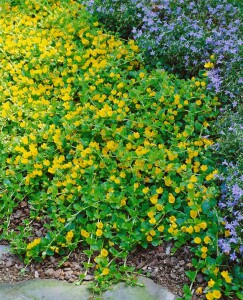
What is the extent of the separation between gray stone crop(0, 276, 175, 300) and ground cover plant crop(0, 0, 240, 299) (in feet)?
0.26

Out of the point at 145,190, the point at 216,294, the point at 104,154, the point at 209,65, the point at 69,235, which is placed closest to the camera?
the point at 216,294

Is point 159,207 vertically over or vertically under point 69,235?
over

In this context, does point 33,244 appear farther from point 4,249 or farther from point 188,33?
point 188,33

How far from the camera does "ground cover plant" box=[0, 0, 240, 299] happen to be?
3.06 meters

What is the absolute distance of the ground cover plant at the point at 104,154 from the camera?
306 cm

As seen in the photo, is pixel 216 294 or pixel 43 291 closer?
pixel 216 294

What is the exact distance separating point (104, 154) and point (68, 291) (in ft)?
3.40

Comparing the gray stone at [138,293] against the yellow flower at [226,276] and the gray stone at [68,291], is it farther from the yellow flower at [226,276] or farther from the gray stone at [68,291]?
the yellow flower at [226,276]

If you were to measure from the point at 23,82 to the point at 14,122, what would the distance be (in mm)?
458

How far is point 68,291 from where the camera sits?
9.69ft

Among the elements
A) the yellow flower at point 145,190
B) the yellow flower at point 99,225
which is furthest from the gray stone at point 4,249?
the yellow flower at point 145,190

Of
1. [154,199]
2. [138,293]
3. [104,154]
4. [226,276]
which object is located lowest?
[138,293]

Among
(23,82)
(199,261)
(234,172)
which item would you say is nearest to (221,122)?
(234,172)

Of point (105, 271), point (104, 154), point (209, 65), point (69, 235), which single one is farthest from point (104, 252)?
point (209, 65)
